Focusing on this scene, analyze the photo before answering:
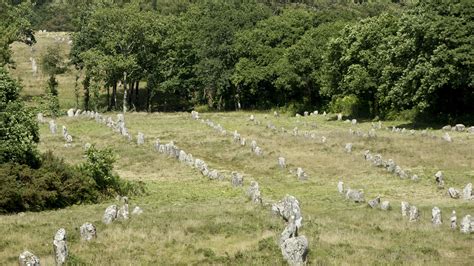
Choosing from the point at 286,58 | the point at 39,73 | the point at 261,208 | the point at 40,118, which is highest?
the point at 286,58

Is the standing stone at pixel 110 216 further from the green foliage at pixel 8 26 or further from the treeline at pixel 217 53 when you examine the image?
the green foliage at pixel 8 26

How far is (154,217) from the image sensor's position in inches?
1070

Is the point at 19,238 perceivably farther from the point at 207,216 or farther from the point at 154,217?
the point at 207,216

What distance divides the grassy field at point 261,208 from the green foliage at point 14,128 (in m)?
4.28

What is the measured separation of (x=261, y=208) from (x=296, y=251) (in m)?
9.71

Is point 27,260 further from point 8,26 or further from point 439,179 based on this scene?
point 8,26

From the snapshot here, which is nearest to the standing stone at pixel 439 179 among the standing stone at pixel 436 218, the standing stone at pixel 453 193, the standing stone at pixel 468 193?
the standing stone at pixel 453 193

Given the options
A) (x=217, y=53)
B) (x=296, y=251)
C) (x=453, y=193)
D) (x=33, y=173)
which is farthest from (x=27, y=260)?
(x=217, y=53)

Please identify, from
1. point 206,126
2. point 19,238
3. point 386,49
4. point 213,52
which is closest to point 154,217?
point 19,238

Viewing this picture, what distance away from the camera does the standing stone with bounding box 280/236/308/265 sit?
1991cm

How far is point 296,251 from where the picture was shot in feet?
65.4

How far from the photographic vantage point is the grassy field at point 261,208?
21156 millimetres

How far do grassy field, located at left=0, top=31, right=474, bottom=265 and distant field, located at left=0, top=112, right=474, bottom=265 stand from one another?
0.07 meters

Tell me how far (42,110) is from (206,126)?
82.3 ft
